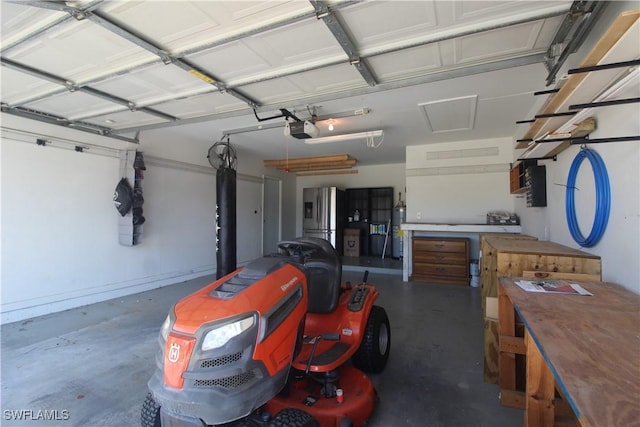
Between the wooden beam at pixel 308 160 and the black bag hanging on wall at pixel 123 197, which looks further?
the wooden beam at pixel 308 160

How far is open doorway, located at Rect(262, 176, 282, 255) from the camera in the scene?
769 cm

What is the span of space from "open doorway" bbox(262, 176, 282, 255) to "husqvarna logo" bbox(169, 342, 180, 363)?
6.38 metres

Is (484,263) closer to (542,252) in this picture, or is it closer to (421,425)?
(542,252)

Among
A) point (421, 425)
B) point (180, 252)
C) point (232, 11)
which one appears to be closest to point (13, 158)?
point (180, 252)

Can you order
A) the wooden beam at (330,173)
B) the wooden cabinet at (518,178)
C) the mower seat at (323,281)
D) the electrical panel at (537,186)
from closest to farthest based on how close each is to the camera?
the mower seat at (323,281) → the electrical panel at (537,186) → the wooden cabinet at (518,178) → the wooden beam at (330,173)

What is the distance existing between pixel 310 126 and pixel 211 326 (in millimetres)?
2976

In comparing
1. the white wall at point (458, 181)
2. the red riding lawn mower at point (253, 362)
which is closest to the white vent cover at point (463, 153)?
the white wall at point (458, 181)

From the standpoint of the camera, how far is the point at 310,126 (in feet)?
12.0

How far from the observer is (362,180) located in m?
8.48

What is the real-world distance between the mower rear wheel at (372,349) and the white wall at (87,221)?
13.3 feet

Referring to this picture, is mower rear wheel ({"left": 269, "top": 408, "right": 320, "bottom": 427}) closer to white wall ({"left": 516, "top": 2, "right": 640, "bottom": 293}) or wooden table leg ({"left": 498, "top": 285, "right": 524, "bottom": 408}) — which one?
wooden table leg ({"left": 498, "top": 285, "right": 524, "bottom": 408})

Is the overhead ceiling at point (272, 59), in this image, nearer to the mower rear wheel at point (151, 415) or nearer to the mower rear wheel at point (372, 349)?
the mower rear wheel at point (372, 349)

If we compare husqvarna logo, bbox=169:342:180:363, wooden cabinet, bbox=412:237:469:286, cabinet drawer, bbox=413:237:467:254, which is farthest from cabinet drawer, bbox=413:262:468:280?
husqvarna logo, bbox=169:342:180:363

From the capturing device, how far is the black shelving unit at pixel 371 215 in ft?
26.9
